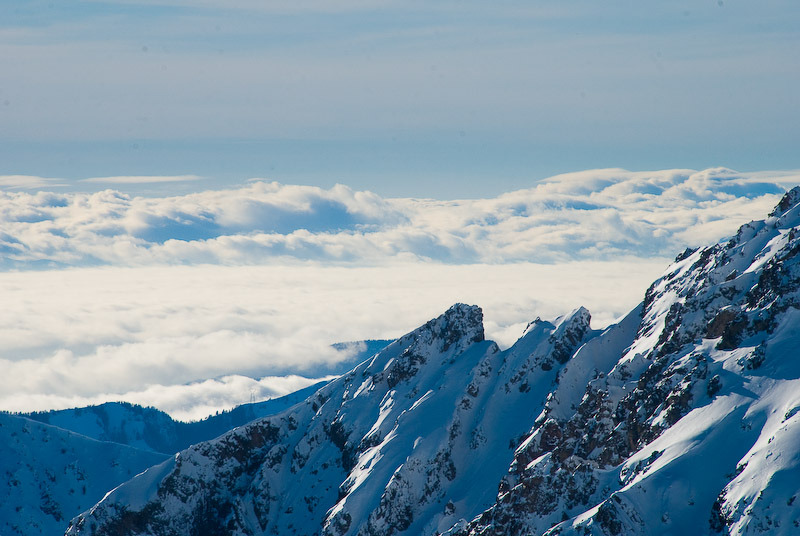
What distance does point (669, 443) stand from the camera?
162m

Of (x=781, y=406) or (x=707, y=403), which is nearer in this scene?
(x=781, y=406)

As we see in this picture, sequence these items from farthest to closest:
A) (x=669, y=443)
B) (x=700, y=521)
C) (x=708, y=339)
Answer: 1. (x=708, y=339)
2. (x=669, y=443)
3. (x=700, y=521)

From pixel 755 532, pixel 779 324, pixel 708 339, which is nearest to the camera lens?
pixel 755 532

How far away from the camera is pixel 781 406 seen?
153500mm

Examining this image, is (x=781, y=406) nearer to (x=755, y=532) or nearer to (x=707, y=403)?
(x=707, y=403)

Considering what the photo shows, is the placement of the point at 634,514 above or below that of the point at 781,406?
below

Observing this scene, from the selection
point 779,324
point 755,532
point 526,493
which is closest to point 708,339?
point 779,324

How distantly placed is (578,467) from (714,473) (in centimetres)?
2606

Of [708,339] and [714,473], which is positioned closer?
[714,473]

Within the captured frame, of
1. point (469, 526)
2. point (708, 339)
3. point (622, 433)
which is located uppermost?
point (708, 339)

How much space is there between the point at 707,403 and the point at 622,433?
66.7 feet

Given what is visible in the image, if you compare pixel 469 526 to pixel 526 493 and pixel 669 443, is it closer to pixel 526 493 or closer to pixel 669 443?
pixel 526 493

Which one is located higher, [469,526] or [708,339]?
[708,339]

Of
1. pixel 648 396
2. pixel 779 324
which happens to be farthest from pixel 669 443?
pixel 779 324
